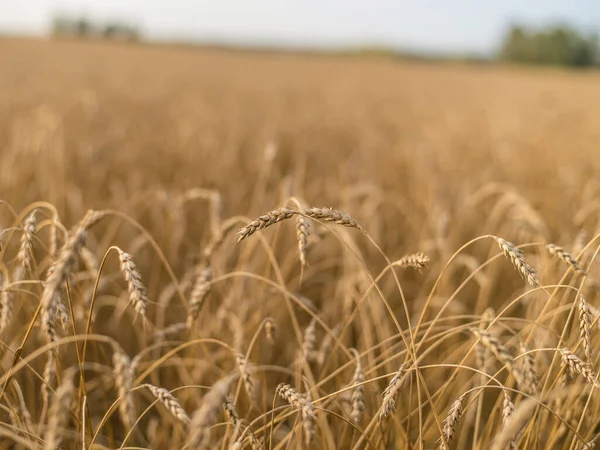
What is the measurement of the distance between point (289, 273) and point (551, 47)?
58595 millimetres

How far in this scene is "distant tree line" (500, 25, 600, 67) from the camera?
52438mm

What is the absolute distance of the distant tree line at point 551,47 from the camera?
172ft

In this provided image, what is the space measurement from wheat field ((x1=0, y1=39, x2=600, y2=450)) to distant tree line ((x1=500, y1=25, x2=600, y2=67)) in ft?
173

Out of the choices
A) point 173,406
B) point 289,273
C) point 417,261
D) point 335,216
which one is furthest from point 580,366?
point 289,273

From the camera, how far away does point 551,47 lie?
52844mm

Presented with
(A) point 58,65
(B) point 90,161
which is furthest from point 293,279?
(A) point 58,65

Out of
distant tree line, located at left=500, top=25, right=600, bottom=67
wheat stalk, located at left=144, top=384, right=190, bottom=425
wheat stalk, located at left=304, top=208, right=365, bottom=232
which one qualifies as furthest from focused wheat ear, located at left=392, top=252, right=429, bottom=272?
distant tree line, located at left=500, top=25, right=600, bottom=67

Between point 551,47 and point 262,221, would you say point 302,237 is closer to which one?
point 262,221

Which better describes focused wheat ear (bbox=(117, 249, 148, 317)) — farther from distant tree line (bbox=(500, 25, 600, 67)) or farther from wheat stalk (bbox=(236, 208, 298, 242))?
distant tree line (bbox=(500, 25, 600, 67))

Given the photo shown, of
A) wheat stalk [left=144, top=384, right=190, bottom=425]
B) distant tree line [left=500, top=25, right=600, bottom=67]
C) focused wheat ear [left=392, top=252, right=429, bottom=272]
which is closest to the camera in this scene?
wheat stalk [left=144, top=384, right=190, bottom=425]

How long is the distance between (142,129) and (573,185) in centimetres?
270

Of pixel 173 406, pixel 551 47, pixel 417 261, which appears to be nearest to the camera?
pixel 173 406

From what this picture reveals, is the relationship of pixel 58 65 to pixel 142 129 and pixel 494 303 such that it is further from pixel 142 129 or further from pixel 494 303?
pixel 494 303

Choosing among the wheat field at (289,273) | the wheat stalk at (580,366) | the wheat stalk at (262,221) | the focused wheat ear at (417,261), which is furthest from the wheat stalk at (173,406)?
the wheat stalk at (580,366)
